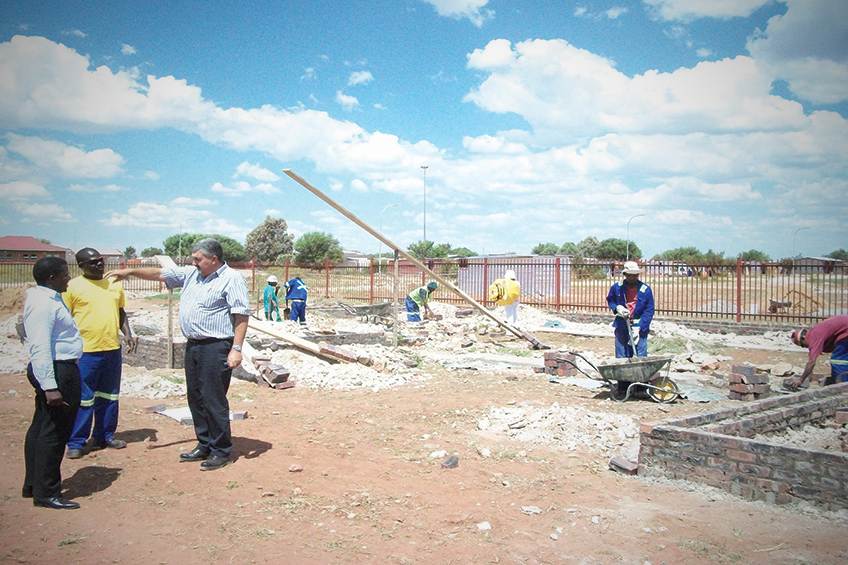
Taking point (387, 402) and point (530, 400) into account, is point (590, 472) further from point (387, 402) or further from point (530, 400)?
point (387, 402)

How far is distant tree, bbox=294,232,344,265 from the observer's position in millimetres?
58094

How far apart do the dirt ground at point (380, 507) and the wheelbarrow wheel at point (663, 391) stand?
1.20 meters

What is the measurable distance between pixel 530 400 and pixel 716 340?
8.19m

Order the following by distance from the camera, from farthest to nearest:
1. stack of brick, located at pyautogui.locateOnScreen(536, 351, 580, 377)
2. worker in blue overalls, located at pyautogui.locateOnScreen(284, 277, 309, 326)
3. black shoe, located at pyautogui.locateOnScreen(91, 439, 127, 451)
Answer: worker in blue overalls, located at pyautogui.locateOnScreen(284, 277, 309, 326) → stack of brick, located at pyautogui.locateOnScreen(536, 351, 580, 377) → black shoe, located at pyautogui.locateOnScreen(91, 439, 127, 451)

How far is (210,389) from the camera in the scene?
4574 millimetres

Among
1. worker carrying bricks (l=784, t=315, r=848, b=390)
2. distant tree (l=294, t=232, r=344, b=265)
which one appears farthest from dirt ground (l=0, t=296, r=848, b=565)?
distant tree (l=294, t=232, r=344, b=265)

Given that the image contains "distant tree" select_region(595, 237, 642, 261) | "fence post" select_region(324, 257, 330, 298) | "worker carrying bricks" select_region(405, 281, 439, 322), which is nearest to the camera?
"worker carrying bricks" select_region(405, 281, 439, 322)

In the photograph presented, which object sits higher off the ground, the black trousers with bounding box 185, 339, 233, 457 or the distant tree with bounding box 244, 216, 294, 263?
the distant tree with bounding box 244, 216, 294, 263

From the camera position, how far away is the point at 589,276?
18.0 metres

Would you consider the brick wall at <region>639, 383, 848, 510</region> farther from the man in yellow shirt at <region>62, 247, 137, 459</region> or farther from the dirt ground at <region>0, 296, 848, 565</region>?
the man in yellow shirt at <region>62, 247, 137, 459</region>

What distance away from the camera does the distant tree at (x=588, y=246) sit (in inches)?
2699

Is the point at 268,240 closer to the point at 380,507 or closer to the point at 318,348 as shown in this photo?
the point at 318,348

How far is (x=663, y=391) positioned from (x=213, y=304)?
554 cm

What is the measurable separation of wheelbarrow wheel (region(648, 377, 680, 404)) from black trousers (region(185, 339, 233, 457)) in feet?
17.3
